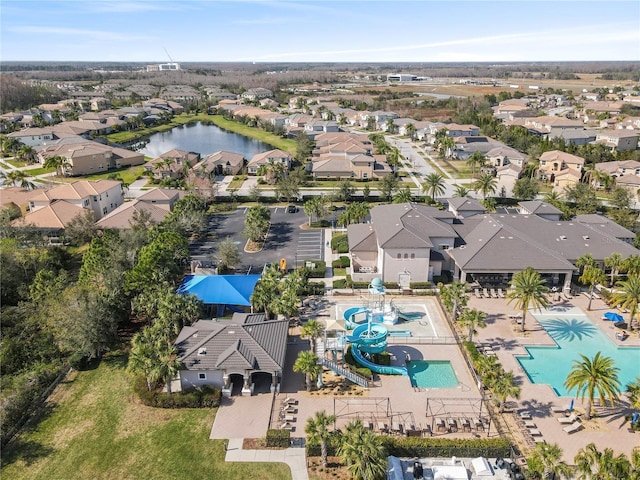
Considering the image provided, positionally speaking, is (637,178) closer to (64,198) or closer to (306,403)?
(306,403)

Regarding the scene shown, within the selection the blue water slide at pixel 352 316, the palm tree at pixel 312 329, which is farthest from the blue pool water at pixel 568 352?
the palm tree at pixel 312 329

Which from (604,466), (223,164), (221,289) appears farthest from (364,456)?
(223,164)

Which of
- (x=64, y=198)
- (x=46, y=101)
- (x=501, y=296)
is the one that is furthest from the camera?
(x=46, y=101)

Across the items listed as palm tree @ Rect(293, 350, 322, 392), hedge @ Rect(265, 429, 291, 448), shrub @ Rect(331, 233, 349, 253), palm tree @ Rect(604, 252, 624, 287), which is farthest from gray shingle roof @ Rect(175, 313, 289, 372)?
palm tree @ Rect(604, 252, 624, 287)

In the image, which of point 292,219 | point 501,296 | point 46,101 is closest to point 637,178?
point 501,296

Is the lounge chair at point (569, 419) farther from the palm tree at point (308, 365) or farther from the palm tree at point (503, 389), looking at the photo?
the palm tree at point (308, 365)

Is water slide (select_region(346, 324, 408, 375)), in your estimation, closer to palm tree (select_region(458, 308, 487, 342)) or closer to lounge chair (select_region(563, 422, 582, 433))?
palm tree (select_region(458, 308, 487, 342))

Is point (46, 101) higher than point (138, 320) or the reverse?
higher

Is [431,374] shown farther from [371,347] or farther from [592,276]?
[592,276]
